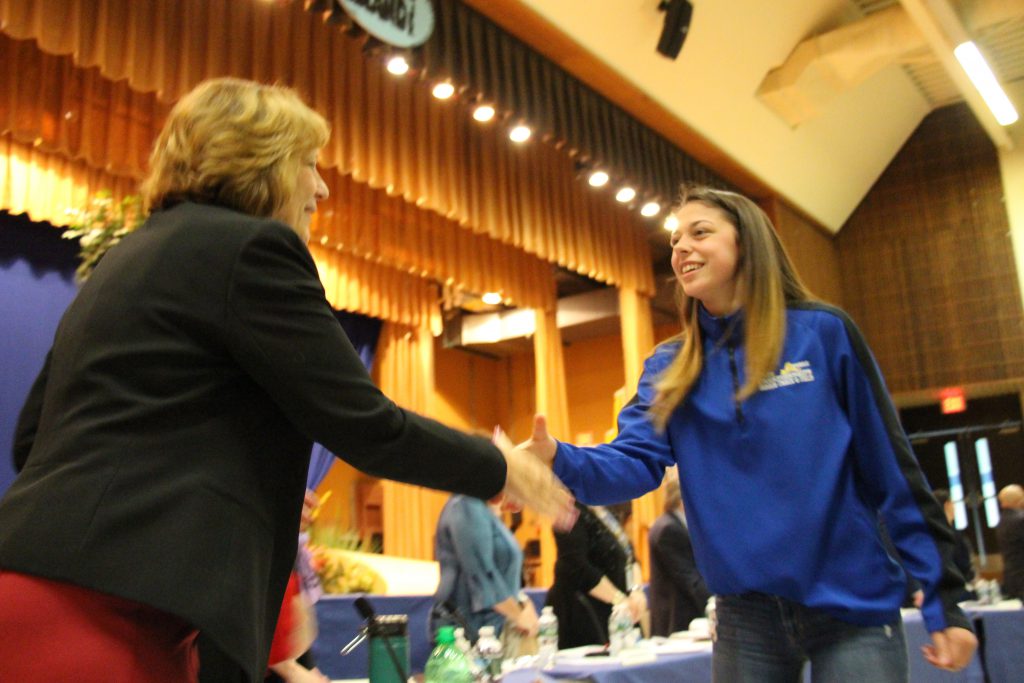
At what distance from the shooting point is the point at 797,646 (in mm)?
1729

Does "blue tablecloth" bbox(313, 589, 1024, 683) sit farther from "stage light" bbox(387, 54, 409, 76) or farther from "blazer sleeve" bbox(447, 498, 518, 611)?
"stage light" bbox(387, 54, 409, 76)

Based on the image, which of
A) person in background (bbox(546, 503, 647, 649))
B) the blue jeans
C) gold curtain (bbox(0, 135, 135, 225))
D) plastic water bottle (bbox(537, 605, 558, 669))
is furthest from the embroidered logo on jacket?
gold curtain (bbox(0, 135, 135, 225))

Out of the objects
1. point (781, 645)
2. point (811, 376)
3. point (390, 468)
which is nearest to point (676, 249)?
point (811, 376)

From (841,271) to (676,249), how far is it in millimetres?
9805

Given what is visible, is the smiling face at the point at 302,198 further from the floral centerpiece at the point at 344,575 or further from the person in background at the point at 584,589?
the floral centerpiece at the point at 344,575

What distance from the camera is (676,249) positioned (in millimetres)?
2121

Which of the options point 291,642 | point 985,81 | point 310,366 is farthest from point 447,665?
point 985,81

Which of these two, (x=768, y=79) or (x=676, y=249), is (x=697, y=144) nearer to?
(x=768, y=79)

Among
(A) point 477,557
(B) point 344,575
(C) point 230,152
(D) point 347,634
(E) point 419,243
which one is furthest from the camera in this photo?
(E) point 419,243

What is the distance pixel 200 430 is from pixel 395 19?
15.5 ft


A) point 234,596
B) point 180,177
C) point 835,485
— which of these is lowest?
point 234,596

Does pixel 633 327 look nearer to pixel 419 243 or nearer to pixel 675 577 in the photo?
pixel 419 243

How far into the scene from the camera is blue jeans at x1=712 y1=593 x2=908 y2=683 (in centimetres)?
166

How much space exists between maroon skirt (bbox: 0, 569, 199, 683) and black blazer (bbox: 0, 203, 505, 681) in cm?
3
